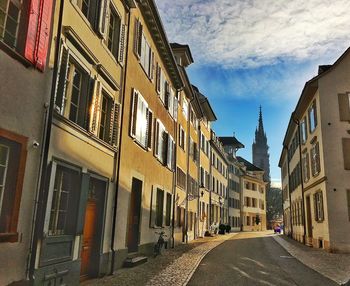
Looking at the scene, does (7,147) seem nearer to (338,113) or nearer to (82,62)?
(82,62)

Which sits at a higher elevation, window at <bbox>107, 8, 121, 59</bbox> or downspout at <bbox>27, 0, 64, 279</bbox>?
window at <bbox>107, 8, 121, 59</bbox>

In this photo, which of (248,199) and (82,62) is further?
(248,199)

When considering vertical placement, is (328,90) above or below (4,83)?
above

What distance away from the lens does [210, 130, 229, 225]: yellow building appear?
4119cm

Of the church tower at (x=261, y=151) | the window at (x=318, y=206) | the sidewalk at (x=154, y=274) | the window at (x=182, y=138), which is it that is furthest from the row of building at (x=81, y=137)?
the church tower at (x=261, y=151)

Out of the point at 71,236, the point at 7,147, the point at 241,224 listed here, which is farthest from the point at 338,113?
the point at 241,224

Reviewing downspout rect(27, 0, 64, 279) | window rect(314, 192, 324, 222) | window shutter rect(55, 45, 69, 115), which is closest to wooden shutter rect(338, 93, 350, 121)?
window rect(314, 192, 324, 222)

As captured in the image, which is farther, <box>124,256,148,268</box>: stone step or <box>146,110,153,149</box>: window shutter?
<box>146,110,153,149</box>: window shutter

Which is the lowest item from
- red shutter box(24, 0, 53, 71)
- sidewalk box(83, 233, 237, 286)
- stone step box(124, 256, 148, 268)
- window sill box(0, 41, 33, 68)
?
sidewalk box(83, 233, 237, 286)

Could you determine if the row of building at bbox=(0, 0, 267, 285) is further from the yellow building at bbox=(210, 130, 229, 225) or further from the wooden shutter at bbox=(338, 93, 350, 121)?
the yellow building at bbox=(210, 130, 229, 225)

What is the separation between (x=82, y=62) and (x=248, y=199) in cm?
5665

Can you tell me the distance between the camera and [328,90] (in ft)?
69.1

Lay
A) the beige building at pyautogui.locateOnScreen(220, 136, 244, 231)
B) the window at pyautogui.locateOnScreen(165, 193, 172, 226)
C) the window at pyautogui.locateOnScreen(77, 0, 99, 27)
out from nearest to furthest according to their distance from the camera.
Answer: the window at pyautogui.locateOnScreen(77, 0, 99, 27) → the window at pyautogui.locateOnScreen(165, 193, 172, 226) → the beige building at pyautogui.locateOnScreen(220, 136, 244, 231)

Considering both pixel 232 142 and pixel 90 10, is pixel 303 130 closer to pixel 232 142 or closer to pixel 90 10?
pixel 90 10
